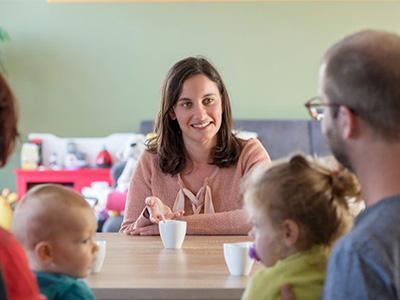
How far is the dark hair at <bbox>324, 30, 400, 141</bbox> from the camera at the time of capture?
112 centimetres

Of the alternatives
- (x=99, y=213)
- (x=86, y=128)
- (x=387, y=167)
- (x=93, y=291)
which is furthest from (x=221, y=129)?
(x=86, y=128)

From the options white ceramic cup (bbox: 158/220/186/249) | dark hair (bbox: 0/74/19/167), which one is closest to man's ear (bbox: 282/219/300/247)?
dark hair (bbox: 0/74/19/167)

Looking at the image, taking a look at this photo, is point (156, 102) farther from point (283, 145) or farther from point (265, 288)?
point (265, 288)

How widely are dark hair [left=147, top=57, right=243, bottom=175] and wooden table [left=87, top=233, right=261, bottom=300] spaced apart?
428 millimetres

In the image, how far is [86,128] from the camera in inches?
207

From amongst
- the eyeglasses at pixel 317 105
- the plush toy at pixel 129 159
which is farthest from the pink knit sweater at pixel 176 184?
the plush toy at pixel 129 159

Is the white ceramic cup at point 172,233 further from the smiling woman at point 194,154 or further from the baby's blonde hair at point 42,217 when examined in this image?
the baby's blonde hair at point 42,217

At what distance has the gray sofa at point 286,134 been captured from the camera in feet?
16.4

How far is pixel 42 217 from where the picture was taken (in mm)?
1260

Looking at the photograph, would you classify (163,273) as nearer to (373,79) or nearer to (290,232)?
(290,232)

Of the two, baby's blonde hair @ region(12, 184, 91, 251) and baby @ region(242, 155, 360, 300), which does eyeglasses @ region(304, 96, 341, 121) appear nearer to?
baby @ region(242, 155, 360, 300)

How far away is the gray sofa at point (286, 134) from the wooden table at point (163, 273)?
9.98 feet

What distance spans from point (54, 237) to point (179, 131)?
1245mm

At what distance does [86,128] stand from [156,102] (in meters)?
0.54
